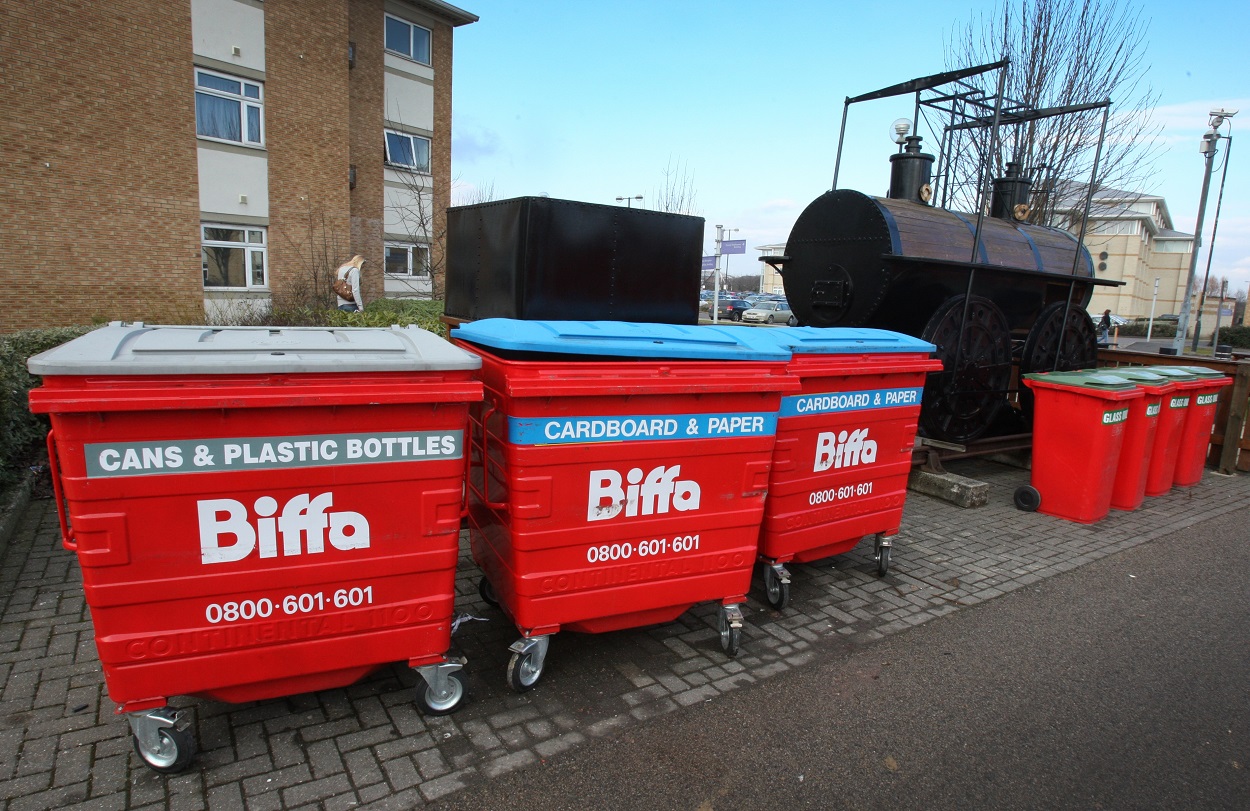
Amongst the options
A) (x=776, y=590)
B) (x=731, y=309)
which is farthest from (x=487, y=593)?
(x=731, y=309)

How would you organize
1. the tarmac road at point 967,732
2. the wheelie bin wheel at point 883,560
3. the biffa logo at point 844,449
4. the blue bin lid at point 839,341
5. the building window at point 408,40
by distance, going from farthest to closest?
the building window at point 408,40 → the wheelie bin wheel at point 883,560 → the biffa logo at point 844,449 → the blue bin lid at point 839,341 → the tarmac road at point 967,732

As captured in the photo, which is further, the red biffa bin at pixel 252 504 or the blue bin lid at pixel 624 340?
the blue bin lid at pixel 624 340

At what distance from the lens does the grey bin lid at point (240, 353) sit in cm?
242

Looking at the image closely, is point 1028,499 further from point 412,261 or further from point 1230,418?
point 412,261

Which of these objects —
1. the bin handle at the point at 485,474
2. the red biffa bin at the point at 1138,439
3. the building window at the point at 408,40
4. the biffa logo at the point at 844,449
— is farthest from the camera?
the building window at the point at 408,40

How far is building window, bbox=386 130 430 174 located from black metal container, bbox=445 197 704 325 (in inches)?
681

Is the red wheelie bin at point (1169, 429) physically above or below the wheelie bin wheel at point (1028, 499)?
above

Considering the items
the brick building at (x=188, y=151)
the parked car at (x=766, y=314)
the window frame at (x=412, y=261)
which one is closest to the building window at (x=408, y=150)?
the brick building at (x=188, y=151)

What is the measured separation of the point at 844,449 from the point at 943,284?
3968mm

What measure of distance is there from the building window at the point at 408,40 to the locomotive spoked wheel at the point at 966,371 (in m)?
19.3

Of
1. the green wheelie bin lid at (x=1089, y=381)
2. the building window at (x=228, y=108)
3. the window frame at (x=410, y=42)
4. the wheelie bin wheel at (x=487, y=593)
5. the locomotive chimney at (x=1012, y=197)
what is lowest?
the wheelie bin wheel at (x=487, y=593)

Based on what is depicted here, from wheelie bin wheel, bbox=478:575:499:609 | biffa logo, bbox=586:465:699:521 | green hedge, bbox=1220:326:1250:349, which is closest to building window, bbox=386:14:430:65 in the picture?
wheelie bin wheel, bbox=478:575:499:609

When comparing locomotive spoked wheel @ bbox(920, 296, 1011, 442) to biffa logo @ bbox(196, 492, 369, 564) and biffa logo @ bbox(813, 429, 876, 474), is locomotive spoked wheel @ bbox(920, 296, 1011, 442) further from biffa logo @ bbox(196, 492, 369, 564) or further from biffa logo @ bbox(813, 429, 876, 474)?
biffa logo @ bbox(196, 492, 369, 564)

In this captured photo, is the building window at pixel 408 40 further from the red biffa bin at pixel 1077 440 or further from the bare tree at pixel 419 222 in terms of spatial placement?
the red biffa bin at pixel 1077 440
